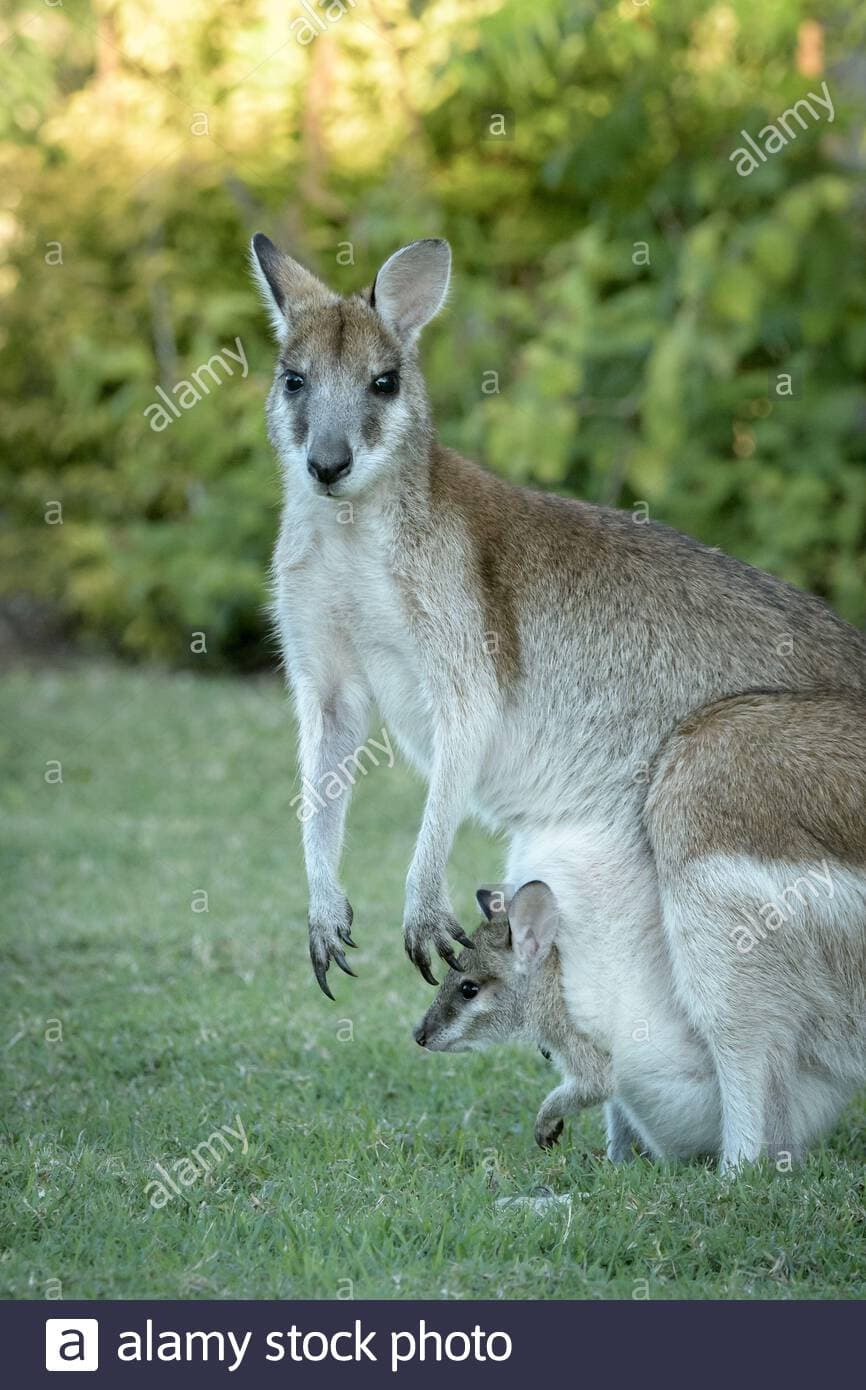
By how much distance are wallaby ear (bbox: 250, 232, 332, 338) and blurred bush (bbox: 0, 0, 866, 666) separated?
4970 millimetres

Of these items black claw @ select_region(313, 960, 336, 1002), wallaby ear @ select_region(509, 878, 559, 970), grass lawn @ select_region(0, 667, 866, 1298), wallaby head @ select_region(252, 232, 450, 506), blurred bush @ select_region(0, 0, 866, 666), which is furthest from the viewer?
blurred bush @ select_region(0, 0, 866, 666)

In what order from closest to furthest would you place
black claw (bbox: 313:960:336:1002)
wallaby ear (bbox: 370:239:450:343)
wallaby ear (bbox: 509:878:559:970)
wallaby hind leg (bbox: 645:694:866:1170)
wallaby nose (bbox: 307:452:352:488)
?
wallaby hind leg (bbox: 645:694:866:1170)
wallaby ear (bbox: 509:878:559:970)
wallaby nose (bbox: 307:452:352:488)
black claw (bbox: 313:960:336:1002)
wallaby ear (bbox: 370:239:450:343)

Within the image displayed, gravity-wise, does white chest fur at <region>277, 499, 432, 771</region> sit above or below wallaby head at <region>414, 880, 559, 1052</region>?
above

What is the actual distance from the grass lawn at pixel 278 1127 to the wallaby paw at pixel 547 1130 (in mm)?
70

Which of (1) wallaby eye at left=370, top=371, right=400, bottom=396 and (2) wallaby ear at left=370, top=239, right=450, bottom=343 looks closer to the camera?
(1) wallaby eye at left=370, top=371, right=400, bottom=396

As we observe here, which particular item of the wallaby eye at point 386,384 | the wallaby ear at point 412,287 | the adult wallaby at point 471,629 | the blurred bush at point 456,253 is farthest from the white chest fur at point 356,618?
the blurred bush at point 456,253

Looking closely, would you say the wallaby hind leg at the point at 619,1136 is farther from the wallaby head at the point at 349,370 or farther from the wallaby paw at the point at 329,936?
the wallaby head at the point at 349,370

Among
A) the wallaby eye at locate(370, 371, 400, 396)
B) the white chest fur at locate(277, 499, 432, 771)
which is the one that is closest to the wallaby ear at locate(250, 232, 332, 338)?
the wallaby eye at locate(370, 371, 400, 396)

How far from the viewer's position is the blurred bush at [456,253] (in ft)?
34.7

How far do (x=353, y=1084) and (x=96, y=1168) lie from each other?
3.51ft

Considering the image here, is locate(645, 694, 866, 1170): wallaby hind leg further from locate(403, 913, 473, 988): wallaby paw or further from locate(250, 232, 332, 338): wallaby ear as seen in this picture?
locate(250, 232, 332, 338): wallaby ear

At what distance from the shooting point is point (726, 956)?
4.02m

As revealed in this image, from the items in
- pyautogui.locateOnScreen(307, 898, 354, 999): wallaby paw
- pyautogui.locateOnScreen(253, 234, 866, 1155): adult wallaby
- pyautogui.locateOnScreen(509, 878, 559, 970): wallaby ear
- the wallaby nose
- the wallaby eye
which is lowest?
pyautogui.locateOnScreen(307, 898, 354, 999): wallaby paw

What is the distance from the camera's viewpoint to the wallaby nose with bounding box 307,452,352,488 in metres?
4.35
